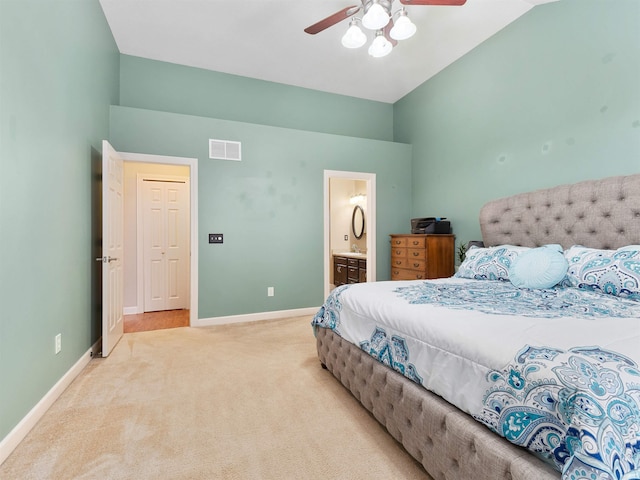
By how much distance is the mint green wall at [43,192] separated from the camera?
1562mm

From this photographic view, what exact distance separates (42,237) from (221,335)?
191 cm

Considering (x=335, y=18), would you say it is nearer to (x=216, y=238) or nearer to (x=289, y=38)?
(x=289, y=38)

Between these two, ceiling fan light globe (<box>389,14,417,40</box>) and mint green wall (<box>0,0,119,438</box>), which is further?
ceiling fan light globe (<box>389,14,417,40</box>)

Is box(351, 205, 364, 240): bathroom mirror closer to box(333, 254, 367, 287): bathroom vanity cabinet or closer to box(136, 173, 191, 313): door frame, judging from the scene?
box(333, 254, 367, 287): bathroom vanity cabinet

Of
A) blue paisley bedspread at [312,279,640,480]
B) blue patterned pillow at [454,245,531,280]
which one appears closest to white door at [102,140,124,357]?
blue paisley bedspread at [312,279,640,480]

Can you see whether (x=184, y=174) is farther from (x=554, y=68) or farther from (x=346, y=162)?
(x=554, y=68)

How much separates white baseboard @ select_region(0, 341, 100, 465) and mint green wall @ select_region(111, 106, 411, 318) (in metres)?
1.42

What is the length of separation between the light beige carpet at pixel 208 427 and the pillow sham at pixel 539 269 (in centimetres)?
146

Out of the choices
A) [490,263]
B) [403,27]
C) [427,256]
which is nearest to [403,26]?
[403,27]

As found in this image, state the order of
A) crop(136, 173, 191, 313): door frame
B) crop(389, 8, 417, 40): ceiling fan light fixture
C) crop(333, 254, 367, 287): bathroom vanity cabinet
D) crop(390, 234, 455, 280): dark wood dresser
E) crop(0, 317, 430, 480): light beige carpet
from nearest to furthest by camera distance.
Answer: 1. crop(0, 317, 430, 480): light beige carpet
2. crop(389, 8, 417, 40): ceiling fan light fixture
3. crop(390, 234, 455, 280): dark wood dresser
4. crop(136, 173, 191, 313): door frame
5. crop(333, 254, 367, 287): bathroom vanity cabinet

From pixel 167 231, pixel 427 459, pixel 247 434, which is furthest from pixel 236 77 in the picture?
pixel 427 459

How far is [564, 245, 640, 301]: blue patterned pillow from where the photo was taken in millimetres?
1807

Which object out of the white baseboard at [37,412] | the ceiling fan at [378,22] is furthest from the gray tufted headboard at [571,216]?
the white baseboard at [37,412]

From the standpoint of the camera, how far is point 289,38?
3.56 meters
